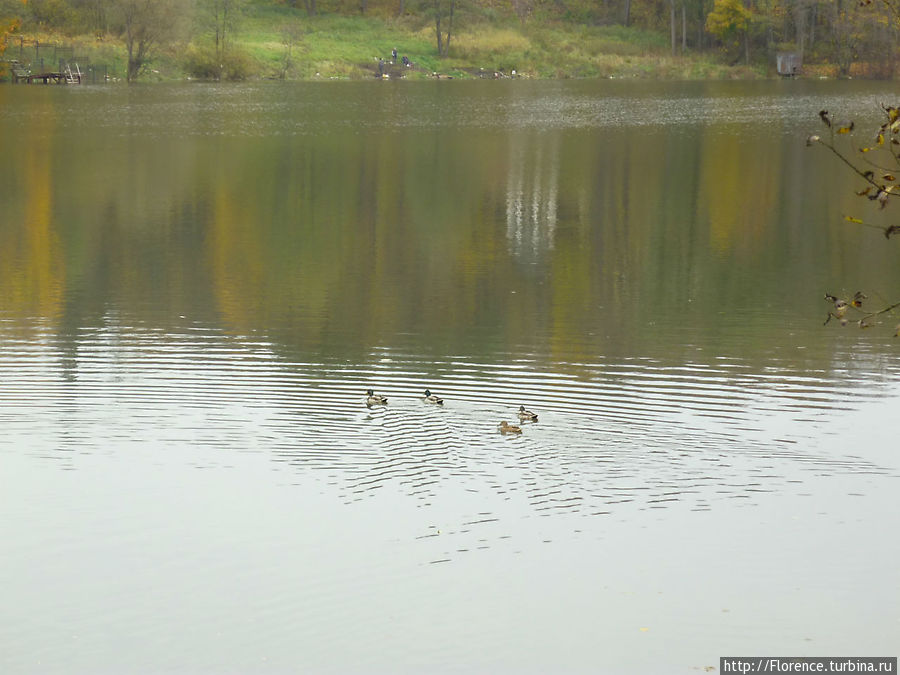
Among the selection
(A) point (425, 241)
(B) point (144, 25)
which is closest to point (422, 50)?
(B) point (144, 25)

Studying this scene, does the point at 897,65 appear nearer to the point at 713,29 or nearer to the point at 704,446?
the point at 713,29

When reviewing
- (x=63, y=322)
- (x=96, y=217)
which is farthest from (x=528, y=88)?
(x=63, y=322)

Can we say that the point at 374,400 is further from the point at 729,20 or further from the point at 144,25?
the point at 729,20

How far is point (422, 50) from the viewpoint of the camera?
9094 cm

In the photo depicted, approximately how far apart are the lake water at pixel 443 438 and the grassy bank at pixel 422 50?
54.1 metres

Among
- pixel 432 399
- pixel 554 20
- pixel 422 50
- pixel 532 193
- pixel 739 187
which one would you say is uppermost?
pixel 554 20

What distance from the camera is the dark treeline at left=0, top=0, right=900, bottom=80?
256 feet

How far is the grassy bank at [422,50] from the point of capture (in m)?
81.3

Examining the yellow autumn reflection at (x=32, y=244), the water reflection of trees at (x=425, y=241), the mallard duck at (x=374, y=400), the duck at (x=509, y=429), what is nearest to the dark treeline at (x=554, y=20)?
the water reflection of trees at (x=425, y=241)

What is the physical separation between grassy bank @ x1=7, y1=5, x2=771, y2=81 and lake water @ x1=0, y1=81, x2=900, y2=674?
54059 mm

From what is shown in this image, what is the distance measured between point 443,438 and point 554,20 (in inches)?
3668

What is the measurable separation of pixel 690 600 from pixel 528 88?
68.5m

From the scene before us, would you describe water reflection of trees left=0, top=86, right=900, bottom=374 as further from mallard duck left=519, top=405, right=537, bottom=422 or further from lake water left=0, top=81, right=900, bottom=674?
mallard duck left=519, top=405, right=537, bottom=422

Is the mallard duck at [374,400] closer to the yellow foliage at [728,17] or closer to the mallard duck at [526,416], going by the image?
the mallard duck at [526,416]
